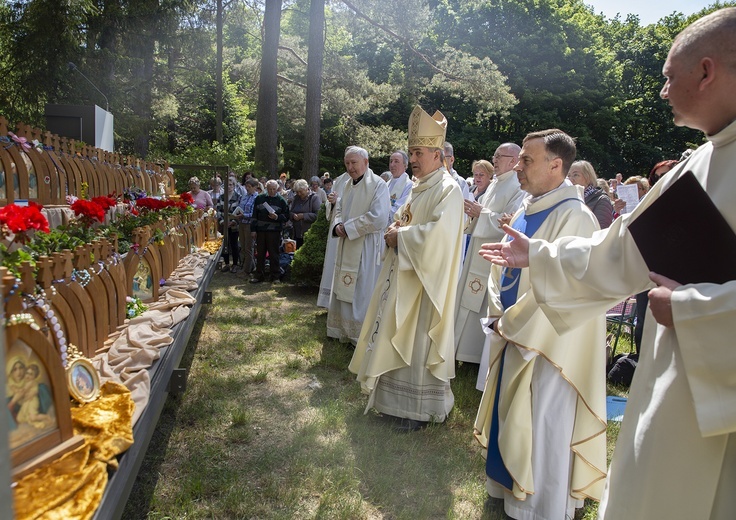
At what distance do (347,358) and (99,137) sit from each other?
17.4 feet

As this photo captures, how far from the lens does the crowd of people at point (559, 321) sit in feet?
5.63

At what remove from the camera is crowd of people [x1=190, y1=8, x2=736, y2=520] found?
171 centimetres

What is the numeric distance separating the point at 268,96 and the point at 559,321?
55.5ft

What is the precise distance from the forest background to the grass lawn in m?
7.52

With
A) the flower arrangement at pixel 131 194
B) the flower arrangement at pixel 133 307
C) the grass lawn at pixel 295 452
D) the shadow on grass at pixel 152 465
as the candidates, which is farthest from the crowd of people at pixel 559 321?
the flower arrangement at pixel 131 194

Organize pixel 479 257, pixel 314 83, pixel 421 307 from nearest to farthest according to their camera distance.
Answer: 1. pixel 421 307
2. pixel 479 257
3. pixel 314 83

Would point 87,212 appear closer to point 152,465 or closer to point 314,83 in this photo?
point 152,465

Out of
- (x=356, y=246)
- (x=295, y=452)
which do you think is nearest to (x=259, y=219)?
(x=356, y=246)

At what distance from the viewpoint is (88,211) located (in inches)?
165

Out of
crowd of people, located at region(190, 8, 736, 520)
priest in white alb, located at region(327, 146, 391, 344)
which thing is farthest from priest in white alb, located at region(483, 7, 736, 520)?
priest in white alb, located at region(327, 146, 391, 344)

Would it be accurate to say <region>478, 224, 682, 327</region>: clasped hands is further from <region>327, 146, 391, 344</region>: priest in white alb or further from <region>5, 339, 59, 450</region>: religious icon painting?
<region>327, 146, 391, 344</region>: priest in white alb

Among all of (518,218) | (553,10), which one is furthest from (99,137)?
(553,10)

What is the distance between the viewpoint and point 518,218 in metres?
3.56

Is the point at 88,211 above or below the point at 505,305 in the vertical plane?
above
